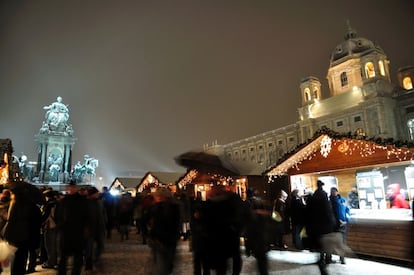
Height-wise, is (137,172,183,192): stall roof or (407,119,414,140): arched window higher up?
(407,119,414,140): arched window

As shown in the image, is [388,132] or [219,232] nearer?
[219,232]

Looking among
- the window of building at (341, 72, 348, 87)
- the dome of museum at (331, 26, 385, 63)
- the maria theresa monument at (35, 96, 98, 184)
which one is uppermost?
the dome of museum at (331, 26, 385, 63)

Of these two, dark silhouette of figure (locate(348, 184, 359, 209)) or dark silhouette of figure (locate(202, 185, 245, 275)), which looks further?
dark silhouette of figure (locate(348, 184, 359, 209))

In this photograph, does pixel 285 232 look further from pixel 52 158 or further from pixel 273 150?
pixel 273 150

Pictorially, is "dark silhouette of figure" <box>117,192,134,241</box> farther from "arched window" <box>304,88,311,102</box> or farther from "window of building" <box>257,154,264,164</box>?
"window of building" <box>257,154,264,164</box>

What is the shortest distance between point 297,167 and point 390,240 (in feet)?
20.8

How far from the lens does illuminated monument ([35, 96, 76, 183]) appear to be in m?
32.1

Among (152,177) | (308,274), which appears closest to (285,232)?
(308,274)

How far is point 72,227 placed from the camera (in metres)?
5.08

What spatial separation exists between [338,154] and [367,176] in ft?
10.5

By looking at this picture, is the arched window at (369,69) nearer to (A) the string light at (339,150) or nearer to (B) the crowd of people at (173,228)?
(A) the string light at (339,150)

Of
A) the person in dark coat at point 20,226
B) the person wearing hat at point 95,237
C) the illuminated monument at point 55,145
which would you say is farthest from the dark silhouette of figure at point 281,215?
the illuminated monument at point 55,145

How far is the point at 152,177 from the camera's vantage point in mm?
26016

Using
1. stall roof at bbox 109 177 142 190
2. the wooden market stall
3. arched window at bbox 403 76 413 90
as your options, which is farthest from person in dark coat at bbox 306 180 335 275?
arched window at bbox 403 76 413 90
